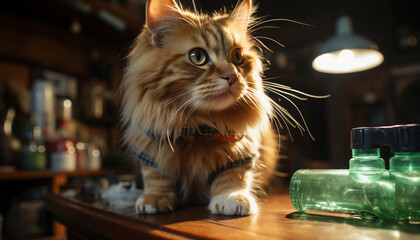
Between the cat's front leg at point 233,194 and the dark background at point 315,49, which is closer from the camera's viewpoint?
the cat's front leg at point 233,194

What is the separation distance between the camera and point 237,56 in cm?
84

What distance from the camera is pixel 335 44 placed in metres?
1.33

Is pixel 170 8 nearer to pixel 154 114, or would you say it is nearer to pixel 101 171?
pixel 154 114

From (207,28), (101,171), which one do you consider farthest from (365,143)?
(101,171)

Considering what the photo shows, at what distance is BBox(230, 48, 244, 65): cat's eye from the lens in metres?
0.83

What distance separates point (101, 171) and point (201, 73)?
63.1 inches

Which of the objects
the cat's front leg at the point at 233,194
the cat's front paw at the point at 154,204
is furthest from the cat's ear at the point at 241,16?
the cat's front paw at the point at 154,204

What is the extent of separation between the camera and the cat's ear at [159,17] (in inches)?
30.8

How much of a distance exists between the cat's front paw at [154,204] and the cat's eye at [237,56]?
16.2 inches

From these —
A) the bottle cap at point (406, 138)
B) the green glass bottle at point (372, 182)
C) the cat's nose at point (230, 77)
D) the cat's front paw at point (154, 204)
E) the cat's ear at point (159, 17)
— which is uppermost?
the cat's ear at point (159, 17)

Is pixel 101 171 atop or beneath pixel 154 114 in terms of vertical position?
beneath

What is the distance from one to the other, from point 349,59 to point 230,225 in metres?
1.15

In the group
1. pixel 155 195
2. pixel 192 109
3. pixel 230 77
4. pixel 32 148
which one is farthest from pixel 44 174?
pixel 230 77

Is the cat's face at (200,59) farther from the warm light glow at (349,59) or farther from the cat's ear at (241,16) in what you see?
A: the warm light glow at (349,59)
